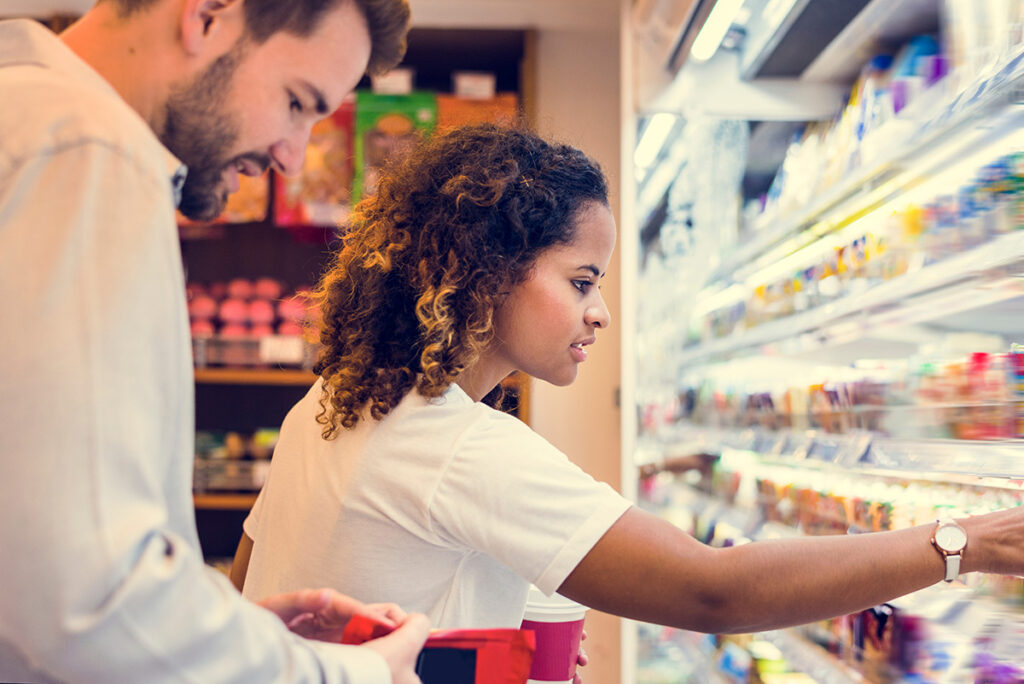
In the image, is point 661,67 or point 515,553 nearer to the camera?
point 515,553

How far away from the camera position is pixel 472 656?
29.5 inches

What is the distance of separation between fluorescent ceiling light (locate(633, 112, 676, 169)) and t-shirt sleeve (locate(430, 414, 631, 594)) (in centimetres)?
144

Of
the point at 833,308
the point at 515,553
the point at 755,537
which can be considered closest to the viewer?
the point at 515,553

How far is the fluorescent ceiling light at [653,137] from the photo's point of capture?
2.24m

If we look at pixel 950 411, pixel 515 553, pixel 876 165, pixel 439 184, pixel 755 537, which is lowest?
pixel 755 537

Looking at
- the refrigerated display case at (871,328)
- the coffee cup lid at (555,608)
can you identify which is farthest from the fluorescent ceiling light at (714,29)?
the coffee cup lid at (555,608)

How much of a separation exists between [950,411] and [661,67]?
3.93 feet

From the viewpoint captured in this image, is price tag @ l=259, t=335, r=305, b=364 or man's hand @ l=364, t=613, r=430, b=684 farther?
price tag @ l=259, t=335, r=305, b=364

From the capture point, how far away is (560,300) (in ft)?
3.74

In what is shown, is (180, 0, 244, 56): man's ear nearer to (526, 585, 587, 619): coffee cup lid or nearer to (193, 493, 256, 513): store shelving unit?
(526, 585, 587, 619): coffee cup lid

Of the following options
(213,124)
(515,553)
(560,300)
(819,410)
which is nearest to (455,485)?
(515,553)

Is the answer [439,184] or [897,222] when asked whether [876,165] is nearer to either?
[897,222]

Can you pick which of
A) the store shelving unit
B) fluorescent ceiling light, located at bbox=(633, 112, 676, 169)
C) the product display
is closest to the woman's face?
fluorescent ceiling light, located at bbox=(633, 112, 676, 169)

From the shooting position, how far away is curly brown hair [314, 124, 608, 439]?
3.48 ft
